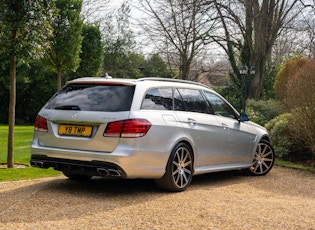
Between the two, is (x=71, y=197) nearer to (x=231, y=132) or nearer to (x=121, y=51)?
(x=231, y=132)

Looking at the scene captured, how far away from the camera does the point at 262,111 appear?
63.2ft

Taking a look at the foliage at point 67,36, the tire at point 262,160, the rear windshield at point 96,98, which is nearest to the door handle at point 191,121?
the rear windshield at point 96,98

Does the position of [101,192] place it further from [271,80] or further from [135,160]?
[271,80]

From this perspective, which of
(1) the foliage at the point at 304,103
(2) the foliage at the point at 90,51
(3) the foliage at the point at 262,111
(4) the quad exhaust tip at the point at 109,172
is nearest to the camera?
(4) the quad exhaust tip at the point at 109,172

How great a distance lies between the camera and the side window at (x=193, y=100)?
23.6 ft

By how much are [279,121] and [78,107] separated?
24.5 feet

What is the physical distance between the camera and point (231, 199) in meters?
6.12

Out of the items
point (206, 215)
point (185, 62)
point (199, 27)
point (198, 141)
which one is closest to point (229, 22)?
point (199, 27)

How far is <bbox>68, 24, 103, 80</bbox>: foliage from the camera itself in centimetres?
2222

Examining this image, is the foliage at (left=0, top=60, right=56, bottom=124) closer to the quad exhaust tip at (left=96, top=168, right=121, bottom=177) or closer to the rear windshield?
the rear windshield

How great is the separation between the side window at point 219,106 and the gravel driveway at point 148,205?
1246 millimetres

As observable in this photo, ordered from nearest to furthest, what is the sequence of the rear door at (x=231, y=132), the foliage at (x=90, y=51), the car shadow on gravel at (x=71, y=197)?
1. the car shadow on gravel at (x=71, y=197)
2. the rear door at (x=231, y=132)
3. the foliage at (x=90, y=51)

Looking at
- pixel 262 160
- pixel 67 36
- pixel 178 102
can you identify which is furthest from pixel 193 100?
pixel 67 36

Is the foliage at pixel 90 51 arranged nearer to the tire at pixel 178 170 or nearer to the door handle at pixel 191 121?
the door handle at pixel 191 121
